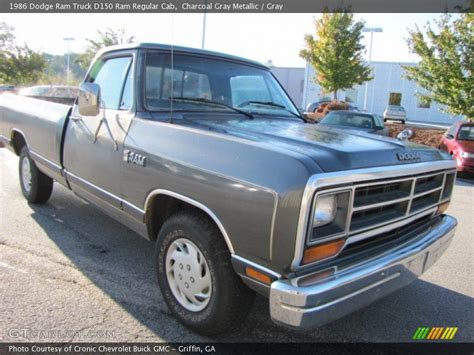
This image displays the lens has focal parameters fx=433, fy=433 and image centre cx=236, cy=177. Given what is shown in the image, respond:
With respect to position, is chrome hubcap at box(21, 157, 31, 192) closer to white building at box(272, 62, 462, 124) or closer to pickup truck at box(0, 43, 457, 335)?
pickup truck at box(0, 43, 457, 335)

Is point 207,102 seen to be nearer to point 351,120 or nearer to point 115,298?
point 115,298

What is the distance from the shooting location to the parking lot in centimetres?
296

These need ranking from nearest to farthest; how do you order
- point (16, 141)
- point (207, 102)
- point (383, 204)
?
point (383, 204) → point (207, 102) → point (16, 141)

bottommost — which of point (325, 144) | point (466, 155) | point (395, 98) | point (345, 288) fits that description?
point (466, 155)

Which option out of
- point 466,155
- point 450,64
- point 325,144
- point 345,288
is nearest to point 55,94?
point 325,144

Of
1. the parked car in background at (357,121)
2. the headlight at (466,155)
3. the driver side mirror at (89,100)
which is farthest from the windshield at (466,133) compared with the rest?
the driver side mirror at (89,100)

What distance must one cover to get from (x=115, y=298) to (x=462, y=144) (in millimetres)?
10484

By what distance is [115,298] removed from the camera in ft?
11.1

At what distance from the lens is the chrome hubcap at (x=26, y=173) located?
565 centimetres

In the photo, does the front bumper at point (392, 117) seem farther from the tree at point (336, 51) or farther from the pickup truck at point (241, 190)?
the pickup truck at point (241, 190)

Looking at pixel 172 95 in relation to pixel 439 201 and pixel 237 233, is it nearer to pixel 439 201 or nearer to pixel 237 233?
pixel 237 233

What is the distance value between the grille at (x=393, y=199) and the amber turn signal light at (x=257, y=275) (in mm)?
541

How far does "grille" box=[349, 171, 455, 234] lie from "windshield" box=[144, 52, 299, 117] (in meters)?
1.56

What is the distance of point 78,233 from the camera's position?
4.79 meters
